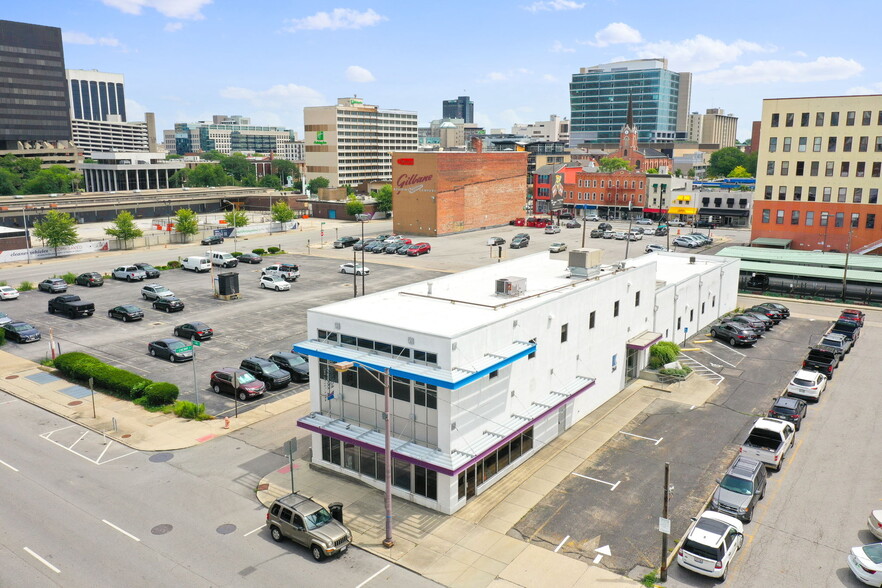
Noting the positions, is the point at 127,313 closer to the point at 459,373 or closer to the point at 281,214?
the point at 459,373

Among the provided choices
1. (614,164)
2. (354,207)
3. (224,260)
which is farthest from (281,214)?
(614,164)

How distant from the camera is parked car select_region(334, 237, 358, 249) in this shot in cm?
9644

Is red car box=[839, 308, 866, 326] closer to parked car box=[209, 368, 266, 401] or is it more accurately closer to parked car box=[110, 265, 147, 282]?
parked car box=[209, 368, 266, 401]

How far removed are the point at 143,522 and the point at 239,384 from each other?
42.1 feet

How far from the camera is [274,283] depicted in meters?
65.3

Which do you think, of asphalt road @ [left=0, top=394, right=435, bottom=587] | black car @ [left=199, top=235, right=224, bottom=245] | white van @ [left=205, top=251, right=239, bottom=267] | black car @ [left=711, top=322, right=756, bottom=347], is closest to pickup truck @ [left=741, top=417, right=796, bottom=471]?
asphalt road @ [left=0, top=394, right=435, bottom=587]

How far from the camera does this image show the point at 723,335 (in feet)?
159

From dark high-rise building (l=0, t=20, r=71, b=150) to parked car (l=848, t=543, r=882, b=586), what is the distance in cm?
22198

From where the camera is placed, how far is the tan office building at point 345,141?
173 meters

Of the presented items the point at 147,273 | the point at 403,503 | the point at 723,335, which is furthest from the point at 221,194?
the point at 403,503

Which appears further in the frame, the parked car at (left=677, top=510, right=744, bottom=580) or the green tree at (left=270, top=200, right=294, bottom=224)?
the green tree at (left=270, top=200, right=294, bottom=224)

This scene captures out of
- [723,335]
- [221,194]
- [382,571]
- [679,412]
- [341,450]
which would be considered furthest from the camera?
[221,194]

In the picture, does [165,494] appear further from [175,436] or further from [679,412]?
[679,412]

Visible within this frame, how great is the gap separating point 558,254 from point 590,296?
2126 inches
